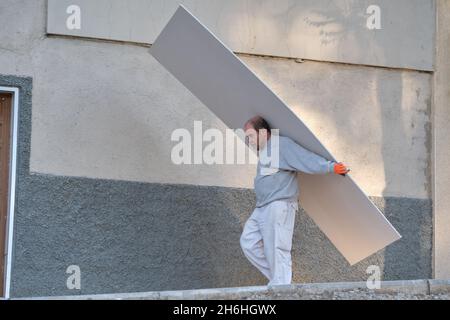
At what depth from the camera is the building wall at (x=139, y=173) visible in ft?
28.6

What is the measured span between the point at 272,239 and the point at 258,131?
0.87 meters

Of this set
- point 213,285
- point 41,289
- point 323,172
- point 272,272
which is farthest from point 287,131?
point 41,289

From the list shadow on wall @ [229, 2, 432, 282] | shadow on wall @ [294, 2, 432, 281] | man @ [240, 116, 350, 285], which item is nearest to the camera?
man @ [240, 116, 350, 285]

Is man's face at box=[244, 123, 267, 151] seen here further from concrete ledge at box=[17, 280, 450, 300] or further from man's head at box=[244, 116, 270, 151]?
concrete ledge at box=[17, 280, 450, 300]

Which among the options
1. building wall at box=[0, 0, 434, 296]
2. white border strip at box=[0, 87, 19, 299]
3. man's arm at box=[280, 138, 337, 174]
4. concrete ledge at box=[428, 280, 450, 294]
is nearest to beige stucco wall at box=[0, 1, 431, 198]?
building wall at box=[0, 0, 434, 296]

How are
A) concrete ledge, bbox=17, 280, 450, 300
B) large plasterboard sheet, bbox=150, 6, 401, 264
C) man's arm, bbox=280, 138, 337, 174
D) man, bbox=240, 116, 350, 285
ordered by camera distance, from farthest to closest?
man, bbox=240, 116, 350, 285
large plasterboard sheet, bbox=150, 6, 401, 264
man's arm, bbox=280, 138, 337, 174
concrete ledge, bbox=17, 280, 450, 300

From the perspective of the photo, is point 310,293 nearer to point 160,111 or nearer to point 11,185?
point 160,111

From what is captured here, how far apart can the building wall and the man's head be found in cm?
110

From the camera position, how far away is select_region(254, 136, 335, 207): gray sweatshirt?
8.08 meters

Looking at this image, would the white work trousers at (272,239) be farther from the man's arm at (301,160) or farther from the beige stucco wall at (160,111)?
the beige stucco wall at (160,111)

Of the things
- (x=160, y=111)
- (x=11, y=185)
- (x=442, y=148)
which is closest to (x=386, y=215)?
(x=442, y=148)

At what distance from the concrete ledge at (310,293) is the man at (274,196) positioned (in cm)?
55

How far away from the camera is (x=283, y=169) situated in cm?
823

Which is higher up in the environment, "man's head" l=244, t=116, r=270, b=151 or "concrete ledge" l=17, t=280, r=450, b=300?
"man's head" l=244, t=116, r=270, b=151
